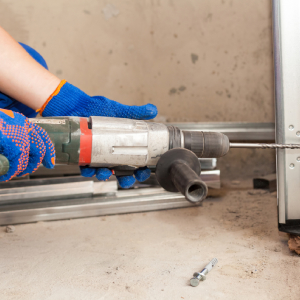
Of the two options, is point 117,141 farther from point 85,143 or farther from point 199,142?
point 199,142

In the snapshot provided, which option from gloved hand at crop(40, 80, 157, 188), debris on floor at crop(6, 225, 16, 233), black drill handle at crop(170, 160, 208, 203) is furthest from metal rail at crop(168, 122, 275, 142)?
black drill handle at crop(170, 160, 208, 203)

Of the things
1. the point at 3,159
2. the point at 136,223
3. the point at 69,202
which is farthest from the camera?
the point at 69,202

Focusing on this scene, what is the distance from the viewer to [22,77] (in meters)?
0.84

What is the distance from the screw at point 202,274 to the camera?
80 cm

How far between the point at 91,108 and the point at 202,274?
0.59m

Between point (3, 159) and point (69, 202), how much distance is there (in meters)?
0.84

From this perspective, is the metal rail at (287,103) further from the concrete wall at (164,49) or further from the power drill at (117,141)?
the concrete wall at (164,49)

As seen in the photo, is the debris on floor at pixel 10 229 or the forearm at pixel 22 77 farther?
the debris on floor at pixel 10 229

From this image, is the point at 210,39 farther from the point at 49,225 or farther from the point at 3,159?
the point at 3,159

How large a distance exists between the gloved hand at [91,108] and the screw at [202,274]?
31 cm

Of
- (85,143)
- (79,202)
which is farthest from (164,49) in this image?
(85,143)

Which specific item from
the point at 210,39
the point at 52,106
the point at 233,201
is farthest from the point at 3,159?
the point at 210,39

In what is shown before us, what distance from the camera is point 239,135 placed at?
1.70 m

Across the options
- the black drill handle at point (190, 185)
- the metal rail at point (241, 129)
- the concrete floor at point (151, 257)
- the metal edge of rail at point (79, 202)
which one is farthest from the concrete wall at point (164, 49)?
the black drill handle at point (190, 185)
